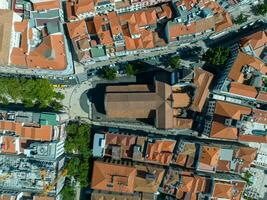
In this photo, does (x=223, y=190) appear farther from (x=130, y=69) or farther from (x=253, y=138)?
(x=130, y=69)

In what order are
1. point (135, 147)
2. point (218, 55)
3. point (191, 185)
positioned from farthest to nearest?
point (191, 185)
point (135, 147)
point (218, 55)

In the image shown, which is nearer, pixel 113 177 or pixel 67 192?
pixel 113 177

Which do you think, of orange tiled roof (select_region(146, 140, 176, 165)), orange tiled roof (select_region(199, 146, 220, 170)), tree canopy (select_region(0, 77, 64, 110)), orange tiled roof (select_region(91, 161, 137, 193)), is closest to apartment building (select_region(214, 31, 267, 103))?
orange tiled roof (select_region(199, 146, 220, 170))

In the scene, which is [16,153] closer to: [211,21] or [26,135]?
[26,135]

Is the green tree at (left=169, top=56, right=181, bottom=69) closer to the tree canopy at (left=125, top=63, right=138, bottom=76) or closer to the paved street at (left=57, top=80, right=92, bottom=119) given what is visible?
the tree canopy at (left=125, top=63, right=138, bottom=76)

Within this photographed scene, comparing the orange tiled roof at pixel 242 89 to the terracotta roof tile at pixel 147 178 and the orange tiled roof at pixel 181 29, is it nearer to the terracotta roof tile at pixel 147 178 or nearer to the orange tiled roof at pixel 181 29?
the orange tiled roof at pixel 181 29

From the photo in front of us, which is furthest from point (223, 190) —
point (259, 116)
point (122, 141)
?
point (122, 141)
